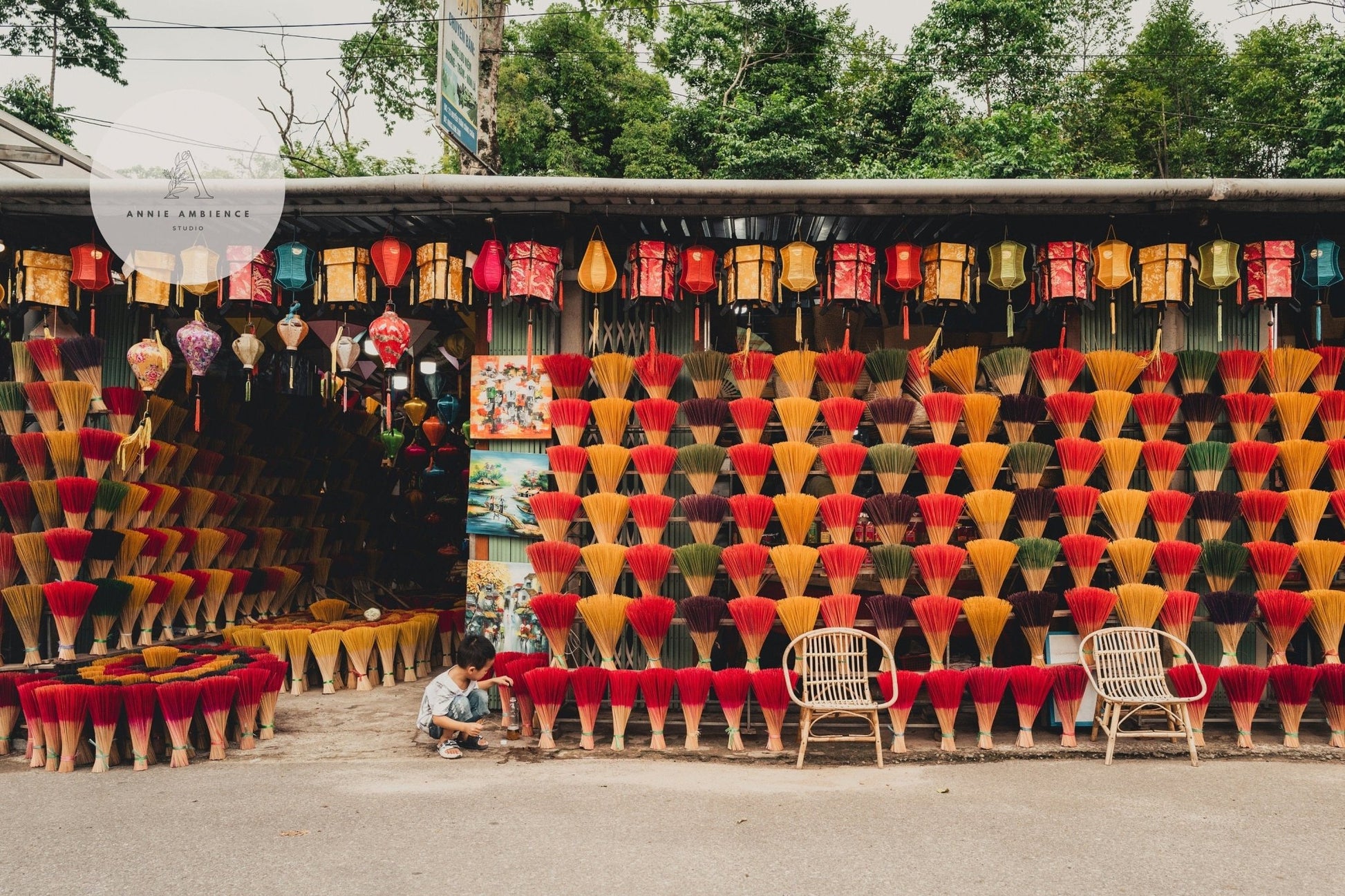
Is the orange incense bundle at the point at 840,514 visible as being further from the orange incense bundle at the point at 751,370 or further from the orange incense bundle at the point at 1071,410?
the orange incense bundle at the point at 1071,410

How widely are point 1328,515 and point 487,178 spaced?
17.1 feet

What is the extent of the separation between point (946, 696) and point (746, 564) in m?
1.22

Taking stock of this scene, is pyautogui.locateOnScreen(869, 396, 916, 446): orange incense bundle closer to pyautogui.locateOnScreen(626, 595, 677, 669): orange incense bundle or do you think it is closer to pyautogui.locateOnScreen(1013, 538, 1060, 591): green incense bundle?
pyautogui.locateOnScreen(1013, 538, 1060, 591): green incense bundle

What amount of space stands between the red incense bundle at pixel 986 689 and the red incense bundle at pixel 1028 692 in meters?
0.06

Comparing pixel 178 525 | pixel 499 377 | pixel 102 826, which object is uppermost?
pixel 499 377

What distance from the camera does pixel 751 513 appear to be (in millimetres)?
5336

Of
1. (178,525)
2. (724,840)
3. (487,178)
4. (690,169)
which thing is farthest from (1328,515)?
(690,169)

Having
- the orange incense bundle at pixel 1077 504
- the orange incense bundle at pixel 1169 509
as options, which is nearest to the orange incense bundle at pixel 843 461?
the orange incense bundle at pixel 1077 504

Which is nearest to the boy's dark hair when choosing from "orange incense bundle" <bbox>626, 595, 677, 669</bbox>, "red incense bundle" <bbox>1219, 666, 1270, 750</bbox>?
"orange incense bundle" <bbox>626, 595, 677, 669</bbox>

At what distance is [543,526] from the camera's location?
552 cm

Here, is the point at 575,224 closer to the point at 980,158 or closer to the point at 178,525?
the point at 178,525

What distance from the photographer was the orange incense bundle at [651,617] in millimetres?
5184

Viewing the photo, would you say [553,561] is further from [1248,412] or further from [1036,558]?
[1248,412]

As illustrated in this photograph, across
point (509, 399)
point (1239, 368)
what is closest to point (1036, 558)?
point (1239, 368)
